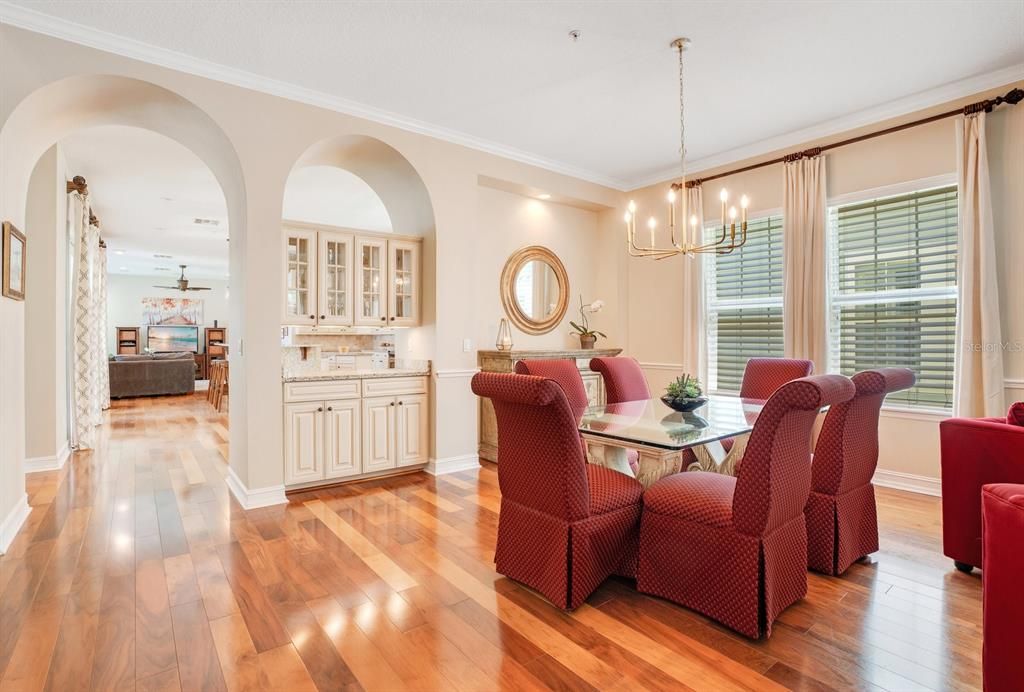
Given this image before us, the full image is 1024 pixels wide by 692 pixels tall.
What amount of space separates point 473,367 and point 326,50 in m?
2.65

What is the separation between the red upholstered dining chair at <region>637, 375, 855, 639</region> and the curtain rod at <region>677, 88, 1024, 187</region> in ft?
9.60

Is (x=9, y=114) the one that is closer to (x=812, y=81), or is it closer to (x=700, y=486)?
(x=700, y=486)

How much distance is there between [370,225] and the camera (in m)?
8.10

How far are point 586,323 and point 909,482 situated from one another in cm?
319

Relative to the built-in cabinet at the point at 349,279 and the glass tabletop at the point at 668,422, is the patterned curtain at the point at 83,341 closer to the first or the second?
the built-in cabinet at the point at 349,279

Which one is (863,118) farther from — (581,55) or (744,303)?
(581,55)

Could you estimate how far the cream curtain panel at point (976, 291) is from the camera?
3.45m

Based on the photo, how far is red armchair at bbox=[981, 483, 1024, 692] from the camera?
140 cm

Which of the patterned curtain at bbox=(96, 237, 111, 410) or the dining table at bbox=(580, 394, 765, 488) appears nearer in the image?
the dining table at bbox=(580, 394, 765, 488)

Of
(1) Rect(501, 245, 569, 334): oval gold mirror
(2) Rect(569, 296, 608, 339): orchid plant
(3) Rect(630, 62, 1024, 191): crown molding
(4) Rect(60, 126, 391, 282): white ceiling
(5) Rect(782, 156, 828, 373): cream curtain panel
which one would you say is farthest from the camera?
(2) Rect(569, 296, 608, 339): orchid plant

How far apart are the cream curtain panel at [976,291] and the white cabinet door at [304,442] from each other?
4.50 metres

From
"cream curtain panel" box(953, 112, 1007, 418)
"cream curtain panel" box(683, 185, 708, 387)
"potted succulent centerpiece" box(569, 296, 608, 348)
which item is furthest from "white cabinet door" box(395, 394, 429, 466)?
"cream curtain panel" box(953, 112, 1007, 418)

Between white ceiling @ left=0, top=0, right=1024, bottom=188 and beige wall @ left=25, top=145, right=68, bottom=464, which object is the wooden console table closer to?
white ceiling @ left=0, top=0, right=1024, bottom=188

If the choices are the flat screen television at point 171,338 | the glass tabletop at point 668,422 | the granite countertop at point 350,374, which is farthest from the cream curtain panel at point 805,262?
the flat screen television at point 171,338
